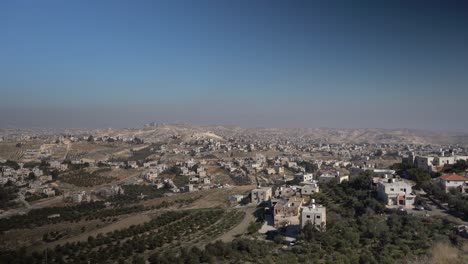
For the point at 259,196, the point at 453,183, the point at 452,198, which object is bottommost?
the point at 259,196

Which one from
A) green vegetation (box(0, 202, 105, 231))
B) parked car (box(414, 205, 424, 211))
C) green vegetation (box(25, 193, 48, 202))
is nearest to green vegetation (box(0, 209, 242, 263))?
green vegetation (box(0, 202, 105, 231))

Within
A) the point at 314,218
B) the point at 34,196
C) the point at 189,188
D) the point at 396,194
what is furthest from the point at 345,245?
the point at 34,196

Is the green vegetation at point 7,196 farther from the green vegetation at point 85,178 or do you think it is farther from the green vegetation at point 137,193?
the green vegetation at point 137,193

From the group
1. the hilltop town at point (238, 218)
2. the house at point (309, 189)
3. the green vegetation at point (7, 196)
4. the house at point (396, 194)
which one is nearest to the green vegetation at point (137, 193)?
the hilltop town at point (238, 218)

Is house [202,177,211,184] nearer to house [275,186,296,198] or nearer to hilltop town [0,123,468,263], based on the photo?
hilltop town [0,123,468,263]

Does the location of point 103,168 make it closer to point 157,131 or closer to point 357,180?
point 357,180

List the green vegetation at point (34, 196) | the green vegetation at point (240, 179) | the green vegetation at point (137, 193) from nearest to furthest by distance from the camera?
the green vegetation at point (34, 196) < the green vegetation at point (137, 193) < the green vegetation at point (240, 179)

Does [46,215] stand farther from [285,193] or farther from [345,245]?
[345,245]
